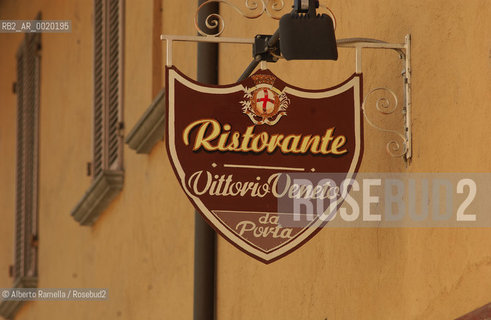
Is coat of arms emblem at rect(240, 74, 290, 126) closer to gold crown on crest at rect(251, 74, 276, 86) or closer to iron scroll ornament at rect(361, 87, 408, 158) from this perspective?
gold crown on crest at rect(251, 74, 276, 86)

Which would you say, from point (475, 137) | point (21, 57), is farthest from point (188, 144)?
point (21, 57)

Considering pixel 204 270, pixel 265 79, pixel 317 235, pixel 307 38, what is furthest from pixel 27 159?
pixel 307 38

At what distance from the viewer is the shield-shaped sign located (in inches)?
159

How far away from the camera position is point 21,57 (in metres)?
12.7

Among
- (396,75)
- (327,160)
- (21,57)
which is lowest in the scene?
(327,160)

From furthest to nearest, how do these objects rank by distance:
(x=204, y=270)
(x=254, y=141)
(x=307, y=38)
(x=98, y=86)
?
(x=98, y=86)
(x=204, y=270)
(x=254, y=141)
(x=307, y=38)

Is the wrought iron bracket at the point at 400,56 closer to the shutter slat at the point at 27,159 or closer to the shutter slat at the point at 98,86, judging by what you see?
the shutter slat at the point at 98,86

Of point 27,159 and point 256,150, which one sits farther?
point 27,159

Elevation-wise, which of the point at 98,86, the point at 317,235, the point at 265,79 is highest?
the point at 98,86

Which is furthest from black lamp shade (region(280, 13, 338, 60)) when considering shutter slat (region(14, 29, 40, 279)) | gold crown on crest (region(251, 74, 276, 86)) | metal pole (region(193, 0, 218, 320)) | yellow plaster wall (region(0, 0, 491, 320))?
shutter slat (region(14, 29, 40, 279))

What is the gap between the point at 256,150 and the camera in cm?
405

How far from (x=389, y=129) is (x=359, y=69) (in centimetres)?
35

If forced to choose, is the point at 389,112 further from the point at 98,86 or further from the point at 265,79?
the point at 98,86

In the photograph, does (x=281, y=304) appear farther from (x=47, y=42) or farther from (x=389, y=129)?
(x=47, y=42)
